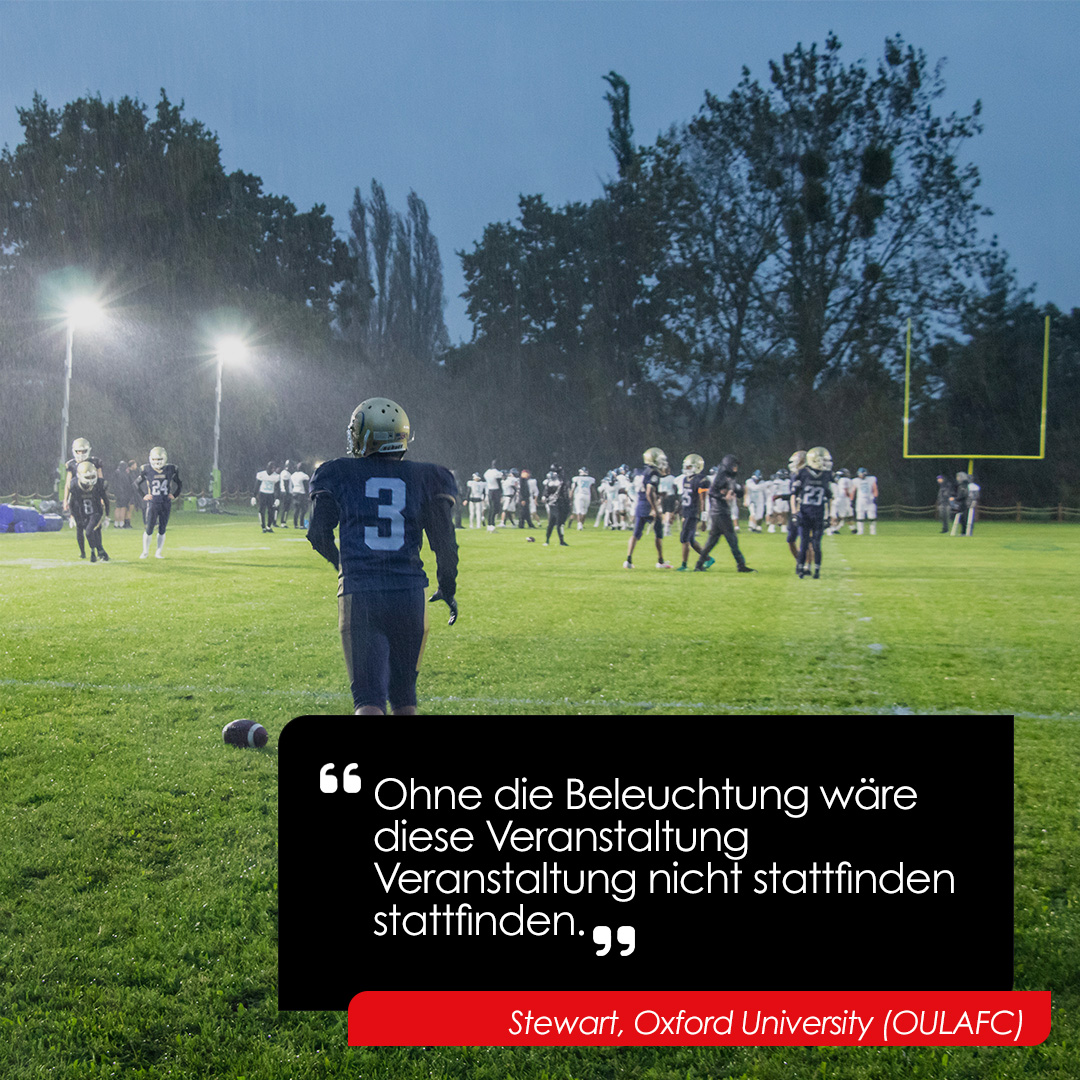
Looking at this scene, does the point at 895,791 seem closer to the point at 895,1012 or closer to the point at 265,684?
the point at 895,1012

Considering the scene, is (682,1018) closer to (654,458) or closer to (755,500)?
(654,458)

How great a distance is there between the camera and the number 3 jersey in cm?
449

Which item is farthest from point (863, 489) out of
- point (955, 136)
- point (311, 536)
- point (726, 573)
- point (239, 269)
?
point (239, 269)

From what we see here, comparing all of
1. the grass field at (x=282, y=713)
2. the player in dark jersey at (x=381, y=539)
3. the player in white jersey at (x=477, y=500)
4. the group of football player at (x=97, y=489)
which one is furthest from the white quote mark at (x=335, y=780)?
the player in white jersey at (x=477, y=500)

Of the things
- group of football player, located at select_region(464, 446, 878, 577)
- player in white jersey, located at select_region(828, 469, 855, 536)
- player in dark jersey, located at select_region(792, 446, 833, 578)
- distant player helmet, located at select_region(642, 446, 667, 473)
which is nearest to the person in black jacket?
group of football player, located at select_region(464, 446, 878, 577)

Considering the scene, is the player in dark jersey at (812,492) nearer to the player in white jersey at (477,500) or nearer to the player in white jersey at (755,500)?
the player in white jersey at (755,500)

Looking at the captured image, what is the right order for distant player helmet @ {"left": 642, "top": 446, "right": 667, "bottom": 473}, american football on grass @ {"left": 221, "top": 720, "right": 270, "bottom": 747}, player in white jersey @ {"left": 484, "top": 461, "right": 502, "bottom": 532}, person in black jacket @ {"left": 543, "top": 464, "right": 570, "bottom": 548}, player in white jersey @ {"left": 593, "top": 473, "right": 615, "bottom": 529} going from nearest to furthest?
american football on grass @ {"left": 221, "top": 720, "right": 270, "bottom": 747}, distant player helmet @ {"left": 642, "top": 446, "right": 667, "bottom": 473}, person in black jacket @ {"left": 543, "top": 464, "right": 570, "bottom": 548}, player in white jersey @ {"left": 484, "top": 461, "right": 502, "bottom": 532}, player in white jersey @ {"left": 593, "top": 473, "right": 615, "bottom": 529}

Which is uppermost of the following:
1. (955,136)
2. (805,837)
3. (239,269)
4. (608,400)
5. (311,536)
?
(955,136)

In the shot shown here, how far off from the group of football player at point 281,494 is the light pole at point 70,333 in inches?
294

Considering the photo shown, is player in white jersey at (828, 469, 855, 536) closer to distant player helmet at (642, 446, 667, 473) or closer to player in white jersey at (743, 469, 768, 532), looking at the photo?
player in white jersey at (743, 469, 768, 532)

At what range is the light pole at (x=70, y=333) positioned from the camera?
3566 centimetres

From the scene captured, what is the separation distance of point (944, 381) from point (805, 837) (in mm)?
46349

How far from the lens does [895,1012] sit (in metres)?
2.73

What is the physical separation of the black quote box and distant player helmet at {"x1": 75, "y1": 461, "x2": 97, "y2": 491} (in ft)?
53.0
